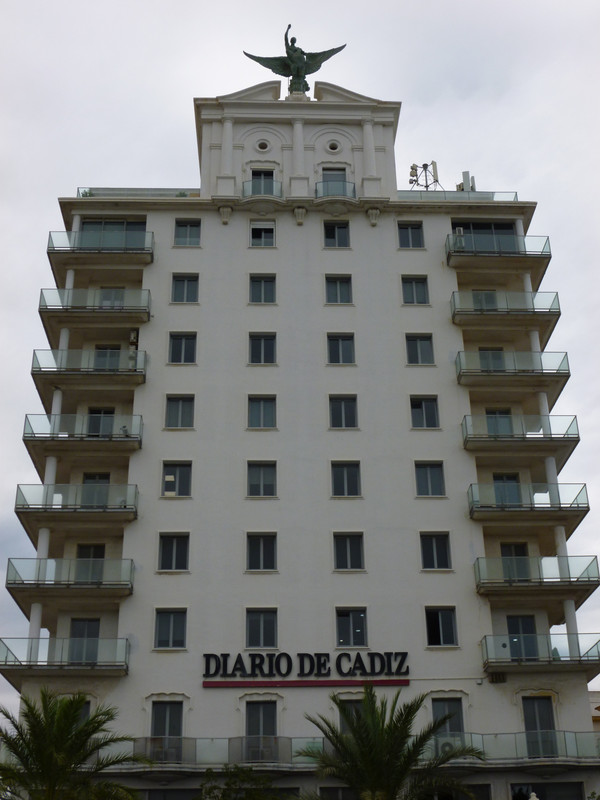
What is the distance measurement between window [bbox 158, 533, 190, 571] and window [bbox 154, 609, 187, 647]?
6.00 feet

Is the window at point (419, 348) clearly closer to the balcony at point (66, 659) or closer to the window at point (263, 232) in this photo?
the window at point (263, 232)

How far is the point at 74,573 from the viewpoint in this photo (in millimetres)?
44469

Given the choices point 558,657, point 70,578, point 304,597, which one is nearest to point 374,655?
point 304,597

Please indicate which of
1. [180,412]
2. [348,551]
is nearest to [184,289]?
[180,412]

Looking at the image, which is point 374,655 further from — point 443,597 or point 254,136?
point 254,136

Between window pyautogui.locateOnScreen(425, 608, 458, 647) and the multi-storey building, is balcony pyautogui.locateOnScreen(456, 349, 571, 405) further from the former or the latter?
window pyautogui.locateOnScreen(425, 608, 458, 647)

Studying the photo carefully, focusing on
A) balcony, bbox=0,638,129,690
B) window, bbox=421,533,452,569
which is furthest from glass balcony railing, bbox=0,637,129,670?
window, bbox=421,533,452,569

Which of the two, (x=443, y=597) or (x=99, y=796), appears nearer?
(x=99, y=796)

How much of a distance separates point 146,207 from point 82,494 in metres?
14.4

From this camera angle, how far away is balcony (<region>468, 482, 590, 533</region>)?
45.8 m

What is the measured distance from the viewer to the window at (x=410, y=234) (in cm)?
5259

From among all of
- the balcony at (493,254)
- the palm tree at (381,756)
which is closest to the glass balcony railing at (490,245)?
the balcony at (493,254)

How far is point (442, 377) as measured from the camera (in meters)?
49.3

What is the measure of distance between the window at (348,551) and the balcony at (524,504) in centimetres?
478
